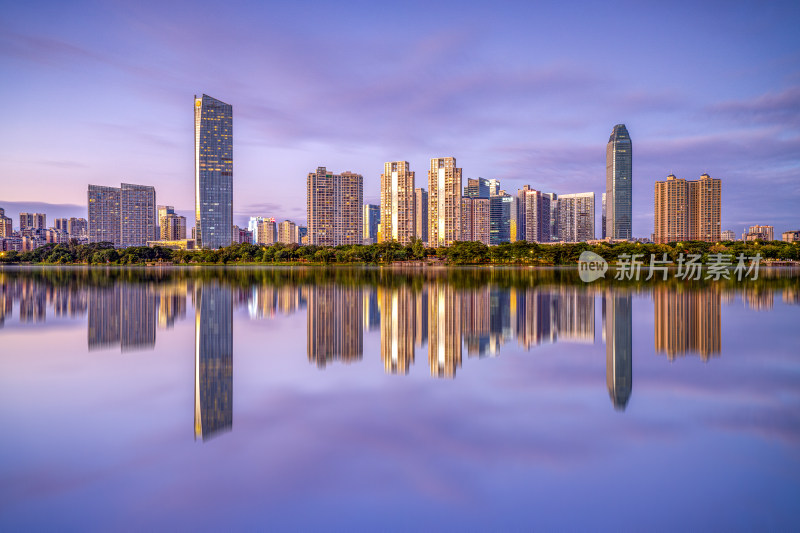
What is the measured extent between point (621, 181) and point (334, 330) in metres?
205

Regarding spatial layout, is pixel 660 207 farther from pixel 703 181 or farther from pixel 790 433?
pixel 790 433

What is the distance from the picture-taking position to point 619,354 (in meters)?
12.7

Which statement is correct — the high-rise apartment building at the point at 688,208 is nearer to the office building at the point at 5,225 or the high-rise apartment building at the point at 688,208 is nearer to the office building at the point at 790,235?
the office building at the point at 790,235

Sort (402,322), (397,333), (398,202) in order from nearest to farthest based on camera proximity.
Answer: (397,333) < (402,322) < (398,202)

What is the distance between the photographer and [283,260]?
107 m

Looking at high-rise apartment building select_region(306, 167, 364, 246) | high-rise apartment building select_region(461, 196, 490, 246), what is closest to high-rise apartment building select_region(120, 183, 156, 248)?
high-rise apartment building select_region(306, 167, 364, 246)

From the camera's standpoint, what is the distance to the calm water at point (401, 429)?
522 cm

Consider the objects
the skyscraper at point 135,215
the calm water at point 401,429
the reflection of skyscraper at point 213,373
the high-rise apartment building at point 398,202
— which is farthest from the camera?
the skyscraper at point 135,215

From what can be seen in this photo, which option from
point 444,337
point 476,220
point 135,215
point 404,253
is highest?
point 135,215

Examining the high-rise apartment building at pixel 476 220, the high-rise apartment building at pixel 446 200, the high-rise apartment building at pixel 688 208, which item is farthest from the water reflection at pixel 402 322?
the high-rise apartment building at pixel 688 208

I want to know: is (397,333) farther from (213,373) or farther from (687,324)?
(687,324)

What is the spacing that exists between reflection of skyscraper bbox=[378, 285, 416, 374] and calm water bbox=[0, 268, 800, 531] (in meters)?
0.13

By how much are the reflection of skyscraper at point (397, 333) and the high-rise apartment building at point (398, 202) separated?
129351mm

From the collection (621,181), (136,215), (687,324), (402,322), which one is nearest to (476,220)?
(621,181)
